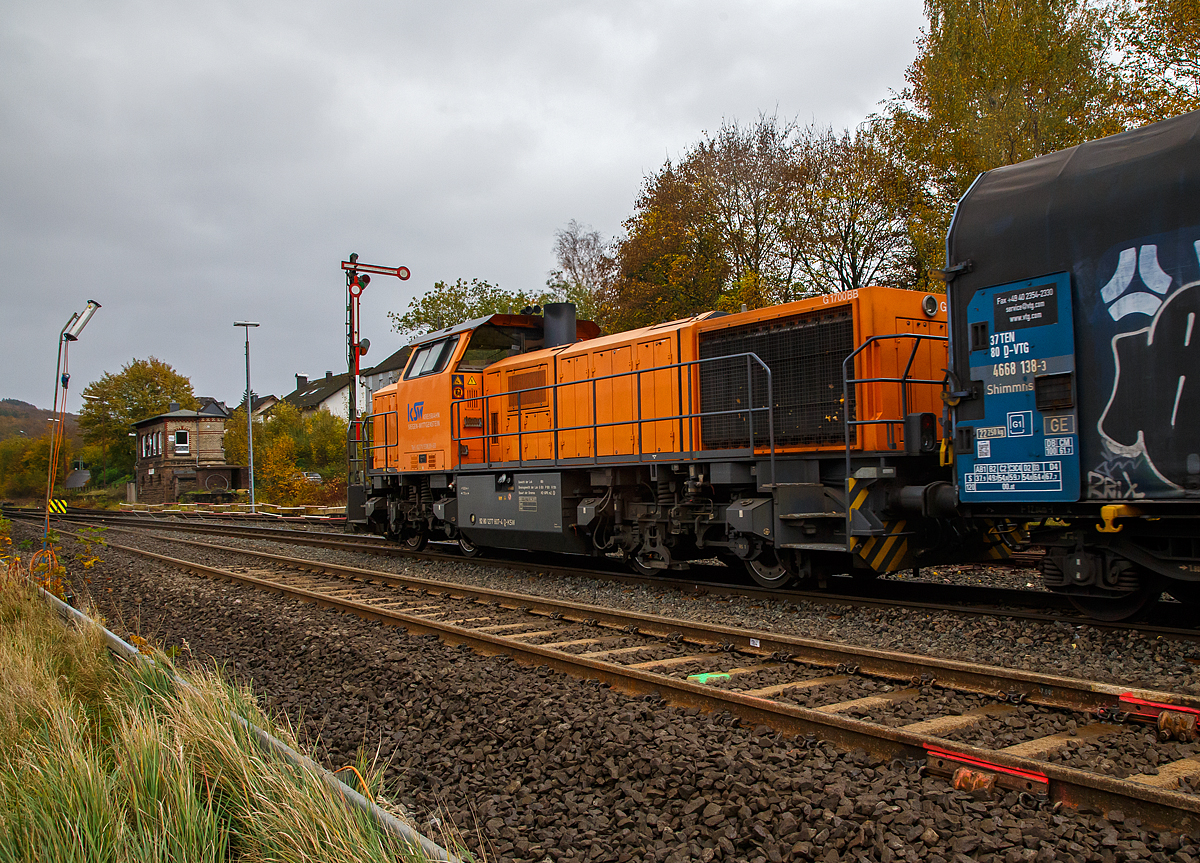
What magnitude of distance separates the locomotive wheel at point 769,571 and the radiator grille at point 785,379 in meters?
1.19

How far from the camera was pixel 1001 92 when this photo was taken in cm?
1850

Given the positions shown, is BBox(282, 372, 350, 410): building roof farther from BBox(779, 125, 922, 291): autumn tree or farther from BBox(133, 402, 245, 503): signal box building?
BBox(779, 125, 922, 291): autumn tree

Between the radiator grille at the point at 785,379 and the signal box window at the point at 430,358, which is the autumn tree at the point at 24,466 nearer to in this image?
the signal box window at the point at 430,358

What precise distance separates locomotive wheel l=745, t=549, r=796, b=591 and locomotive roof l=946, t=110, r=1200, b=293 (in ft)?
10.6

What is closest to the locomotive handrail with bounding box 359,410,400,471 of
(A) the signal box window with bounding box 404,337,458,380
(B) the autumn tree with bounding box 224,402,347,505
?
(A) the signal box window with bounding box 404,337,458,380

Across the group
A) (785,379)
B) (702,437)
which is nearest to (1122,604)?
(785,379)

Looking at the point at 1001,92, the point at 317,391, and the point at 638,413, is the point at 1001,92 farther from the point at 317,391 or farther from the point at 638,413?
the point at 317,391

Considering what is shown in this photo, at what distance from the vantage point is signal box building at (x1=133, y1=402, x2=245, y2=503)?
52344mm

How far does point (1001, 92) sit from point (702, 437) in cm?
1479

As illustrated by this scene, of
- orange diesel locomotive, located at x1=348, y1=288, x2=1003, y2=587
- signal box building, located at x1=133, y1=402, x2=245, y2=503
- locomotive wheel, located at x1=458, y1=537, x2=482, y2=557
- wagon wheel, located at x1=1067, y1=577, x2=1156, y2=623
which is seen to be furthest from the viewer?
signal box building, located at x1=133, y1=402, x2=245, y2=503

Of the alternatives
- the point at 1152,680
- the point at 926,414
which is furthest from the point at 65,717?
the point at 926,414

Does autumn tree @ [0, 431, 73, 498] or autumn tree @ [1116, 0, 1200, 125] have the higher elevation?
autumn tree @ [1116, 0, 1200, 125]

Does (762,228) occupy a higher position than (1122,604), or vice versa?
(762,228)

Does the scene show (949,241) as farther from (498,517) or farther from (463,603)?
(498,517)
